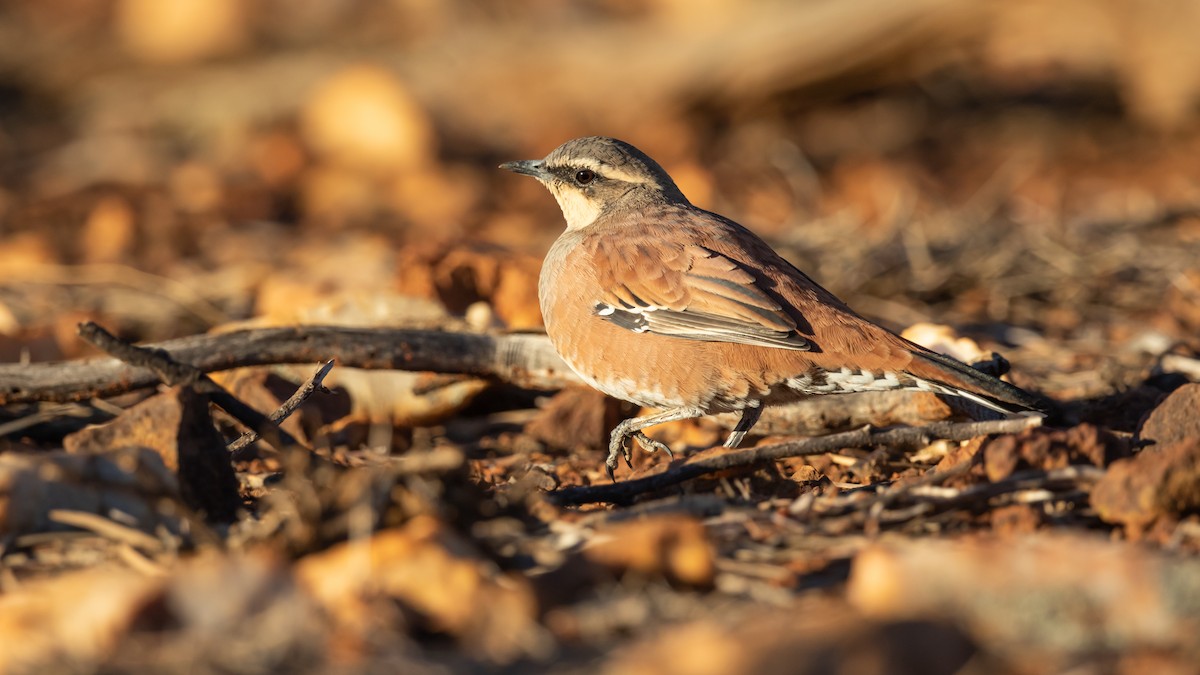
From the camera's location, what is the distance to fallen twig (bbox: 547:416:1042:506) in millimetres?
4305

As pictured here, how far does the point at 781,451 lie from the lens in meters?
4.49

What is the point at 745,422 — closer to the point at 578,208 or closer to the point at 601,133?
the point at 578,208

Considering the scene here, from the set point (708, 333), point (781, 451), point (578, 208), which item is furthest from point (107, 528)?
point (578, 208)

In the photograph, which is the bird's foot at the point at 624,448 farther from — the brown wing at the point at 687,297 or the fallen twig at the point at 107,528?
the fallen twig at the point at 107,528

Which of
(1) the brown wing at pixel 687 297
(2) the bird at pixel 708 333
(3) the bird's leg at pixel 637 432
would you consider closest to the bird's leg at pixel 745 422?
(2) the bird at pixel 708 333

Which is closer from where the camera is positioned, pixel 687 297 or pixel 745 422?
pixel 687 297

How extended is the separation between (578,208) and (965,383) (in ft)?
7.91

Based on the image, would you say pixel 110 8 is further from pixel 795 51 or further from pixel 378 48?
pixel 795 51

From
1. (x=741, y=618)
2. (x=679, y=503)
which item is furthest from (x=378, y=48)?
(x=741, y=618)

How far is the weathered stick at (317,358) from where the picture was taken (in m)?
5.16

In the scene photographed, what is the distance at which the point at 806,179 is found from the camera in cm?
1211

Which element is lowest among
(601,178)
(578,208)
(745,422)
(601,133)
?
(745,422)

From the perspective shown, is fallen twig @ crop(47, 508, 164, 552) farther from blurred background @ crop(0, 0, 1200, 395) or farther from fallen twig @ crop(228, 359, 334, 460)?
blurred background @ crop(0, 0, 1200, 395)

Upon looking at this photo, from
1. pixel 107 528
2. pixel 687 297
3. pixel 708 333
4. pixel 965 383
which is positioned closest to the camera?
pixel 107 528
